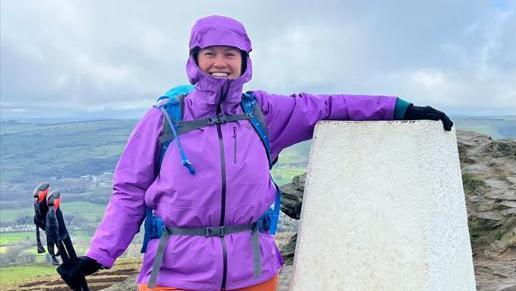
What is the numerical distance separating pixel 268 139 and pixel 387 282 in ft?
3.82

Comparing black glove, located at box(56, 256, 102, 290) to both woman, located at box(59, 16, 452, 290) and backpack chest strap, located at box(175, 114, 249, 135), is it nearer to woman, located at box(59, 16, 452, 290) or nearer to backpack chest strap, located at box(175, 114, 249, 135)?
woman, located at box(59, 16, 452, 290)

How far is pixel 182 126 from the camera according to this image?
343cm

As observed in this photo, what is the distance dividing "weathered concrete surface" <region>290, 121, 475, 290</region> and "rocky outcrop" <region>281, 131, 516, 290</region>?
237 cm

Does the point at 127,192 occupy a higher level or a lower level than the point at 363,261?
→ higher

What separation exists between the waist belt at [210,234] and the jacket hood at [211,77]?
710 mm

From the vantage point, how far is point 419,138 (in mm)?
3492

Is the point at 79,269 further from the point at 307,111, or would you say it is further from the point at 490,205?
the point at 490,205

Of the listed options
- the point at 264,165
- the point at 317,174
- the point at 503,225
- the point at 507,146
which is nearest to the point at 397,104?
the point at 317,174

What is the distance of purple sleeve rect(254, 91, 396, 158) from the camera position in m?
3.79

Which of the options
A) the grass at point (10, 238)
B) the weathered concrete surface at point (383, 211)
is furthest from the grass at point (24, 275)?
the grass at point (10, 238)

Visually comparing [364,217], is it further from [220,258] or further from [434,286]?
[220,258]

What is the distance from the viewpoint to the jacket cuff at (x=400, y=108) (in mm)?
3814

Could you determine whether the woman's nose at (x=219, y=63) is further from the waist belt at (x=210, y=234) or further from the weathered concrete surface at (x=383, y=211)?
the waist belt at (x=210, y=234)

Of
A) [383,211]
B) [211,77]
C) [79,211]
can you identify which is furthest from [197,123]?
[79,211]
